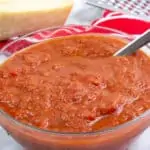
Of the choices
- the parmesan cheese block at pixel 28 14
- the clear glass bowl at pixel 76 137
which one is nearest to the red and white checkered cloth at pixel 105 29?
the parmesan cheese block at pixel 28 14

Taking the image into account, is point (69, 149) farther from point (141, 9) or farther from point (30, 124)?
point (141, 9)

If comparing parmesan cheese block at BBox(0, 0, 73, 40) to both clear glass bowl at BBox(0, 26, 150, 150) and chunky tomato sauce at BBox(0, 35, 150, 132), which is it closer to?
chunky tomato sauce at BBox(0, 35, 150, 132)

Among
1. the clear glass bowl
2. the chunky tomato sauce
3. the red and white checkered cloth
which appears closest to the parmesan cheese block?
the red and white checkered cloth

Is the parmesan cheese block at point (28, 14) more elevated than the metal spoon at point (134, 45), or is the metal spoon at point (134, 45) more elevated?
the metal spoon at point (134, 45)

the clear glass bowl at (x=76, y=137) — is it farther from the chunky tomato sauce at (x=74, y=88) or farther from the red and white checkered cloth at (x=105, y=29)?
the red and white checkered cloth at (x=105, y=29)

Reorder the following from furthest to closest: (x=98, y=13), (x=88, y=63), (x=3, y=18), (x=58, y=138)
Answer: (x=98, y=13)
(x=3, y=18)
(x=88, y=63)
(x=58, y=138)

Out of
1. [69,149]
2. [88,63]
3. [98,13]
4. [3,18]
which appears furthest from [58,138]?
[98,13]
